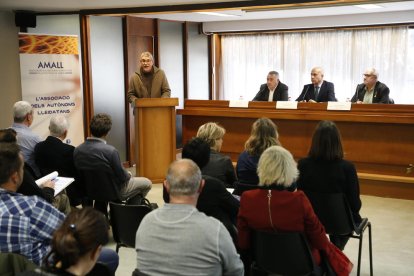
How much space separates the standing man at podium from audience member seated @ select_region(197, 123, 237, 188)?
8.79ft

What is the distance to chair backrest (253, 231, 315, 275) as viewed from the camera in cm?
254

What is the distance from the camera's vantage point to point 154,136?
6.37 meters

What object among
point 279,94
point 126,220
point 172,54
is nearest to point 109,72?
point 172,54

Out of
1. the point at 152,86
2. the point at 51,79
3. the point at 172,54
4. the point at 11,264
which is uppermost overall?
the point at 172,54

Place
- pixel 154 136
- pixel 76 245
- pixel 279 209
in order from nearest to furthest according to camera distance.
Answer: pixel 76 245, pixel 279 209, pixel 154 136

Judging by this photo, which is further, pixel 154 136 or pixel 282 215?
pixel 154 136

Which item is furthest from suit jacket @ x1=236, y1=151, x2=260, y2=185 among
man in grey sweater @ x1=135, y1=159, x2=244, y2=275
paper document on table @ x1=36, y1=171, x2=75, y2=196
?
man in grey sweater @ x1=135, y1=159, x2=244, y2=275

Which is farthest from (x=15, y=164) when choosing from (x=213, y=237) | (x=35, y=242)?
(x=213, y=237)

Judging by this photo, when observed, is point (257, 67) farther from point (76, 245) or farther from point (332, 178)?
point (76, 245)

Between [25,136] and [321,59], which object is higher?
[321,59]

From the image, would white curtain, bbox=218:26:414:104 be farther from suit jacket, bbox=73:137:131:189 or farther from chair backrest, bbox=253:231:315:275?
chair backrest, bbox=253:231:315:275

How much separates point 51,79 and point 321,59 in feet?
16.5

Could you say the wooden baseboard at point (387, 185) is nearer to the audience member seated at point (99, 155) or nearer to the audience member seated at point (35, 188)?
the audience member seated at point (99, 155)

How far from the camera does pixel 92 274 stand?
75.8 inches
